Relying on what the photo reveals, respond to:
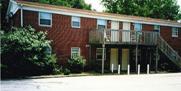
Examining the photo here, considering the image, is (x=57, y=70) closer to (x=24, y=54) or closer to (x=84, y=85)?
(x=24, y=54)

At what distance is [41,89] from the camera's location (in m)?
16.7

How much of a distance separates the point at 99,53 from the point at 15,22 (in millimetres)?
9015

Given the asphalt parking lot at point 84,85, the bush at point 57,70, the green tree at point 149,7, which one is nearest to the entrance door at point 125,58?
the bush at point 57,70

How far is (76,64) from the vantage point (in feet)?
96.0

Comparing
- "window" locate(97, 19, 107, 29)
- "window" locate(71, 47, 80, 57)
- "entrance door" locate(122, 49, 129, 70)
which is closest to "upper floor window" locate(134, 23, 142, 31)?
"entrance door" locate(122, 49, 129, 70)

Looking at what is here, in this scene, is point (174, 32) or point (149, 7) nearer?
point (174, 32)

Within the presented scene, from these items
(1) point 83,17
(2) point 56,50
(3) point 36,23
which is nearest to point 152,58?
(1) point 83,17

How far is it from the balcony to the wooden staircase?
0.82 meters

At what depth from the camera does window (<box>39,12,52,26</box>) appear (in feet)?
93.6

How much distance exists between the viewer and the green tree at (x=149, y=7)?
208 ft

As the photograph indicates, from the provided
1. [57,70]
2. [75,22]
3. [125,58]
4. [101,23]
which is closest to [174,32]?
[125,58]

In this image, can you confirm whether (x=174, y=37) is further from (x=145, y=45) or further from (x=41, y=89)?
(x=41, y=89)

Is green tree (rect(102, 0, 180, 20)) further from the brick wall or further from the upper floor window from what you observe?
the brick wall

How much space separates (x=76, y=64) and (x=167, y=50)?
1090 cm
